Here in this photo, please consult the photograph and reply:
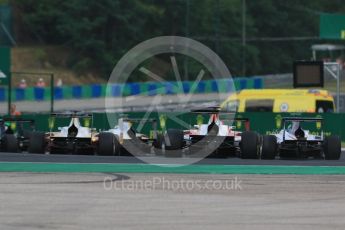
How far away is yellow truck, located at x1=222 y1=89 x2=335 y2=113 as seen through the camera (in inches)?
1550

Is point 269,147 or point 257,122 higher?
point 257,122

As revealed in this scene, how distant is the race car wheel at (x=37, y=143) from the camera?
85.5 feet

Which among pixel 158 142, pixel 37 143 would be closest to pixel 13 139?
pixel 37 143

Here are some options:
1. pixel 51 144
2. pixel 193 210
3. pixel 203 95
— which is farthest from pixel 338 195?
pixel 203 95

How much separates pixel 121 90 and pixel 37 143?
35.8 metres

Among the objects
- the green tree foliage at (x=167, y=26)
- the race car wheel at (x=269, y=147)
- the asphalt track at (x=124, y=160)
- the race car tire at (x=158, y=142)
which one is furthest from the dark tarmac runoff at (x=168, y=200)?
the green tree foliage at (x=167, y=26)

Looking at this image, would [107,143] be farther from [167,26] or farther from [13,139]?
[167,26]

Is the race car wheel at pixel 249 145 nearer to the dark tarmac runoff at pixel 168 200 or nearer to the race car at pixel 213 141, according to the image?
the race car at pixel 213 141

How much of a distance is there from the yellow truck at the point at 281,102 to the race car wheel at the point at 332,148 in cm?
1282

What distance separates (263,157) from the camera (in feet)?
81.9

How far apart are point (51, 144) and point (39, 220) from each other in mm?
12989

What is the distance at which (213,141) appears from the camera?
24938mm

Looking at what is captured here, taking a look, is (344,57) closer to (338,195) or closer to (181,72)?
(181,72)

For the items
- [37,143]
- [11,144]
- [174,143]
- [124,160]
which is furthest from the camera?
[11,144]
